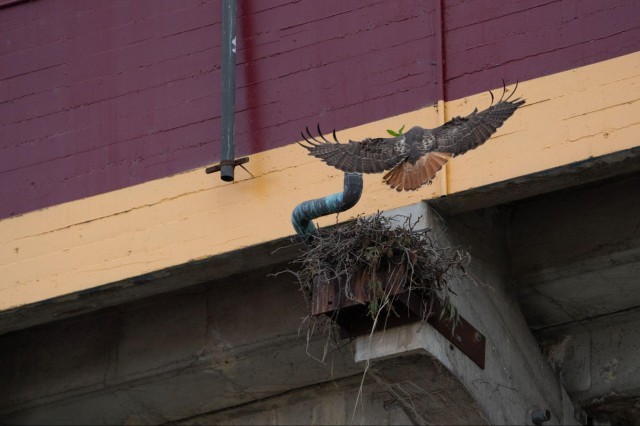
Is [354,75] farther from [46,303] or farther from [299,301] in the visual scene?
[46,303]

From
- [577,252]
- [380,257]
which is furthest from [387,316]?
[577,252]

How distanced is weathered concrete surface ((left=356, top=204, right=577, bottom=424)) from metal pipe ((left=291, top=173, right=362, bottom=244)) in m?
0.54

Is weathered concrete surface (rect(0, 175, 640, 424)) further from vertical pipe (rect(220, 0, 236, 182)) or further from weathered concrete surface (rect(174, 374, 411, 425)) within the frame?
vertical pipe (rect(220, 0, 236, 182))

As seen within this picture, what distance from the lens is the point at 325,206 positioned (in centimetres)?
858

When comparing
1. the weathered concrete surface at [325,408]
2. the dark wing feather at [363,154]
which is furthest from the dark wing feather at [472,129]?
the weathered concrete surface at [325,408]

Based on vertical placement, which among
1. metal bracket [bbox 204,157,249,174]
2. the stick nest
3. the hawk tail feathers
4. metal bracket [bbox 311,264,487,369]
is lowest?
metal bracket [bbox 311,264,487,369]

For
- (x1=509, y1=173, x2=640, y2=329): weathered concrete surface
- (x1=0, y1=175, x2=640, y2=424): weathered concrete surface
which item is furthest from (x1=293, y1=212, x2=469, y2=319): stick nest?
(x1=509, y1=173, x2=640, y2=329): weathered concrete surface

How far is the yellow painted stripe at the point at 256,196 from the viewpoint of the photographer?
29.0 ft

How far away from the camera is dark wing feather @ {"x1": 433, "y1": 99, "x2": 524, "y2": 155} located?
8.61 m

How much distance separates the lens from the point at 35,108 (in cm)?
1038

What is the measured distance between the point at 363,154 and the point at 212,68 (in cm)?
150

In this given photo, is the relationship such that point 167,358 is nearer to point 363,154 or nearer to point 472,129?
point 363,154

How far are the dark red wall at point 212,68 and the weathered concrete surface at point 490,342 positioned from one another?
76cm

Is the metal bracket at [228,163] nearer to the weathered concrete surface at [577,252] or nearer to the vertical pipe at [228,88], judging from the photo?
the vertical pipe at [228,88]
